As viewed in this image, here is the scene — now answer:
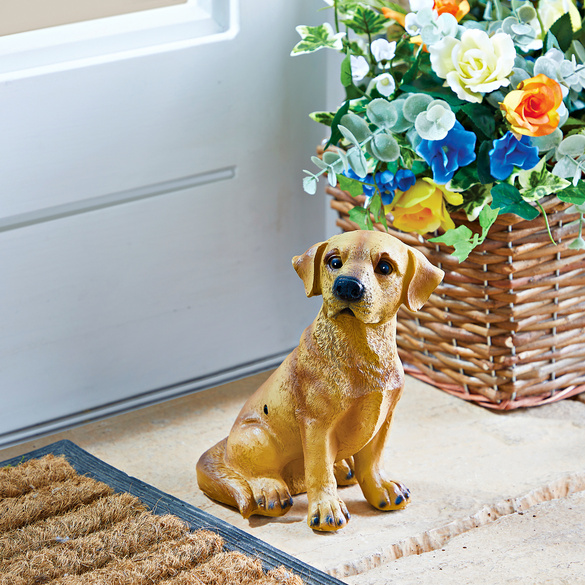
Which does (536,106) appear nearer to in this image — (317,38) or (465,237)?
(465,237)

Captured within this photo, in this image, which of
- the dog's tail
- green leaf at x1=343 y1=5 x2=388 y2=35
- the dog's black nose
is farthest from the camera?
green leaf at x1=343 y1=5 x2=388 y2=35

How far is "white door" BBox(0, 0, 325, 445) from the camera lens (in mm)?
1150

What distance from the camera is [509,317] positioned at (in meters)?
1.13

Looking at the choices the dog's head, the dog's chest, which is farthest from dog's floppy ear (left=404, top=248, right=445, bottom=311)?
the dog's chest

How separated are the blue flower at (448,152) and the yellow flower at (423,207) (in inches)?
1.8

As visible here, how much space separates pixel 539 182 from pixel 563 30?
19cm

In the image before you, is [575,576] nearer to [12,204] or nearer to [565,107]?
[565,107]

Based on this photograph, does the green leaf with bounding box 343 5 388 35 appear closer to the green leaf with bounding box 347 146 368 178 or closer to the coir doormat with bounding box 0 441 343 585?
the green leaf with bounding box 347 146 368 178

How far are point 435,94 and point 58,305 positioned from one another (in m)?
0.59

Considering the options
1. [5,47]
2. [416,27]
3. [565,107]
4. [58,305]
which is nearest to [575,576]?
[565,107]

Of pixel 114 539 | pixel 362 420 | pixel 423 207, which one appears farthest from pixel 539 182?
pixel 114 539

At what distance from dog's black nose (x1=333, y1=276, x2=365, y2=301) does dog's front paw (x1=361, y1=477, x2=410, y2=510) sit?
0.82 ft

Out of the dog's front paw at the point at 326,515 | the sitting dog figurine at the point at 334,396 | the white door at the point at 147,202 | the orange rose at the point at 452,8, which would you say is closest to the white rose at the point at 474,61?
the orange rose at the point at 452,8

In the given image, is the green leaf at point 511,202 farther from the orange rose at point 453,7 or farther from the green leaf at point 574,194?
the orange rose at point 453,7
